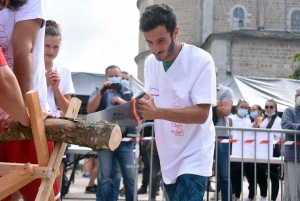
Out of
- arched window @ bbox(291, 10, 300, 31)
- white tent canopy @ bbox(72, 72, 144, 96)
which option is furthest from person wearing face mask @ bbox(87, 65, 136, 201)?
arched window @ bbox(291, 10, 300, 31)

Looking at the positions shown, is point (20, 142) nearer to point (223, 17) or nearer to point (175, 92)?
point (175, 92)

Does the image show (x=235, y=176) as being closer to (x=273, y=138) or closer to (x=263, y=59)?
(x=273, y=138)

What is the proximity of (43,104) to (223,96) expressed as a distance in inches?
159

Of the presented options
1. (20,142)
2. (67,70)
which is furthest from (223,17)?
(20,142)

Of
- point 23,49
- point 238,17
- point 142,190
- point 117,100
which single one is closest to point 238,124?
point 142,190

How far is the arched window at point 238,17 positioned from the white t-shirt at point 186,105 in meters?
32.1

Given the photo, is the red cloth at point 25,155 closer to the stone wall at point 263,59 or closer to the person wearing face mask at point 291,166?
the person wearing face mask at point 291,166

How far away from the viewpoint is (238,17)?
34.8 meters

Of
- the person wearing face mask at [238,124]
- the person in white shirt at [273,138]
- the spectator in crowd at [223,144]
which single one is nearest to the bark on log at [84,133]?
the spectator in crowd at [223,144]

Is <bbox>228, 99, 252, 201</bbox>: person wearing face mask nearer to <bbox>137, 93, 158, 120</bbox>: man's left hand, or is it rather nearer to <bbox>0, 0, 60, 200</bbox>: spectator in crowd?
<bbox>137, 93, 158, 120</bbox>: man's left hand

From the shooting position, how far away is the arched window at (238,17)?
34.7 meters

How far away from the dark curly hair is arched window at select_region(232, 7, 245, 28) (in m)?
32.1

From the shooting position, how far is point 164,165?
3.70m

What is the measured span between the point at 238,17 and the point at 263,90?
69.7ft
